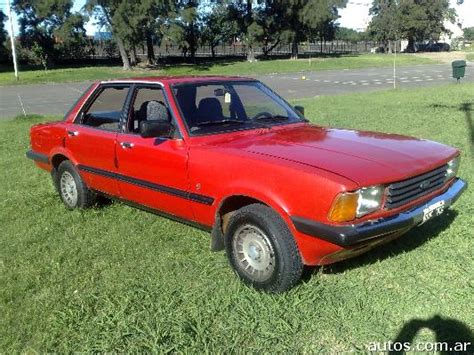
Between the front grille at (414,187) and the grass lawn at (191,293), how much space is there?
654mm

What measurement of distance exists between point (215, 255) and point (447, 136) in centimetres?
618

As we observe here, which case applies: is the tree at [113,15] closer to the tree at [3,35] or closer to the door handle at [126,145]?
the tree at [3,35]

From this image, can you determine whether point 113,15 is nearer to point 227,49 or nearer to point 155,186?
point 227,49

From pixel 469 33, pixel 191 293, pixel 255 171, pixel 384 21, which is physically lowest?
pixel 191 293

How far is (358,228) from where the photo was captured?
333cm

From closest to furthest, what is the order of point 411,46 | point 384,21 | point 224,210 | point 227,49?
point 224,210 → point 227,49 → point 384,21 → point 411,46

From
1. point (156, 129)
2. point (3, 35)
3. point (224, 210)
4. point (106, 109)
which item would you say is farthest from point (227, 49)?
point (224, 210)

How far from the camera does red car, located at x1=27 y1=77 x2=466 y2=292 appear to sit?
3428 millimetres

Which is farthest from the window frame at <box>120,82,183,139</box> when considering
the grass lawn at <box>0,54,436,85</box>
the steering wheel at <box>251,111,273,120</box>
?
the grass lawn at <box>0,54,436,85</box>

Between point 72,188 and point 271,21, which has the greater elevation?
point 271,21

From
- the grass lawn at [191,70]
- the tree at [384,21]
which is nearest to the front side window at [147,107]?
the grass lawn at [191,70]

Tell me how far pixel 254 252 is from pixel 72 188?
2.94 m

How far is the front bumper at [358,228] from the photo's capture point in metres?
3.30

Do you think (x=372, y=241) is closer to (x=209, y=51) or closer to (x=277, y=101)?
(x=277, y=101)
